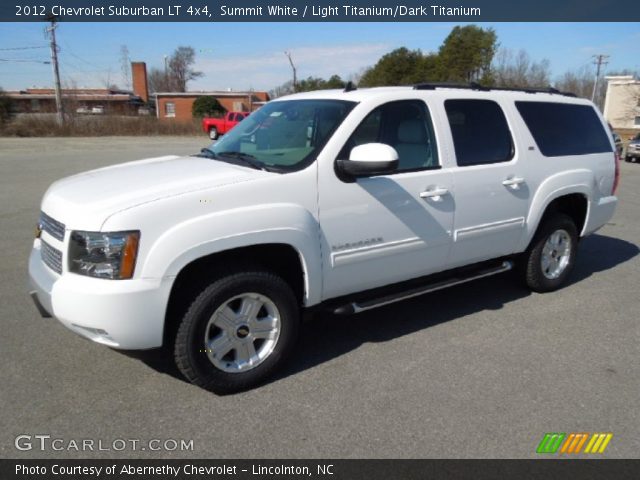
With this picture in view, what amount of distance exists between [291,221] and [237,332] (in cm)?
79

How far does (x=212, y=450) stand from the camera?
2701mm

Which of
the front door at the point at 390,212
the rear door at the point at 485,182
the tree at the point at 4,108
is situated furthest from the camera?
the tree at the point at 4,108

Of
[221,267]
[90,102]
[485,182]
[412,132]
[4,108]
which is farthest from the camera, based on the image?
[90,102]

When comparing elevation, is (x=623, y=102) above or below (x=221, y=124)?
above

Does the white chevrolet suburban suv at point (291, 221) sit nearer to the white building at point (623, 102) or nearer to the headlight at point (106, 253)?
the headlight at point (106, 253)

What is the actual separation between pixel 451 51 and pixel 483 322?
37.0m

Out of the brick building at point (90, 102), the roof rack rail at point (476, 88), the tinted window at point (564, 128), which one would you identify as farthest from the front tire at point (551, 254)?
the brick building at point (90, 102)

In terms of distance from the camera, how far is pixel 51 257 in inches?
123

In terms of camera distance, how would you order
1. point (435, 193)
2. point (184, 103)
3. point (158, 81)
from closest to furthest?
point (435, 193)
point (184, 103)
point (158, 81)

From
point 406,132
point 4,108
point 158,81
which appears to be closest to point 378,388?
point 406,132

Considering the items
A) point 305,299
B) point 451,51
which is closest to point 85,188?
point 305,299

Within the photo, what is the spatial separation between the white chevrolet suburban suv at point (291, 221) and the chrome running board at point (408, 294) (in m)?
0.01

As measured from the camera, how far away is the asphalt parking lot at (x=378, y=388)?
2.79 meters

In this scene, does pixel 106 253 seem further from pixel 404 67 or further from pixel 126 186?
pixel 404 67
